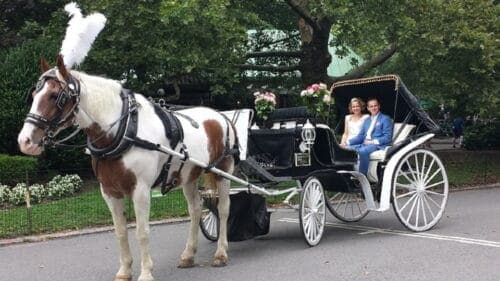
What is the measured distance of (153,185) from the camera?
6770 millimetres

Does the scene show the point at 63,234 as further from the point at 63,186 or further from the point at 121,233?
the point at 121,233

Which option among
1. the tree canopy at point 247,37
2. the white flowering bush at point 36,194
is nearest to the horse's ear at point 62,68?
the tree canopy at point 247,37

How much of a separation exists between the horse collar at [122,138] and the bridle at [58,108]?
472 mm

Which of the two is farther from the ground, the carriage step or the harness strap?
the harness strap

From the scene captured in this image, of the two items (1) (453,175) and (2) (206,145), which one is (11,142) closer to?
(2) (206,145)

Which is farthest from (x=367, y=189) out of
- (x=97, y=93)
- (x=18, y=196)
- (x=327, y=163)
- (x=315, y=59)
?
(x=315, y=59)

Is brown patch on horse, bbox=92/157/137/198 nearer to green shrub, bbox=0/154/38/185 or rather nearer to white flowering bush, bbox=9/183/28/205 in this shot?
white flowering bush, bbox=9/183/28/205

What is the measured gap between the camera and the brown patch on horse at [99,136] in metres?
6.30

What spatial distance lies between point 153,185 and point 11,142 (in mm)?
9351

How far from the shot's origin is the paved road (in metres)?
7.16

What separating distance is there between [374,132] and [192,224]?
3589mm

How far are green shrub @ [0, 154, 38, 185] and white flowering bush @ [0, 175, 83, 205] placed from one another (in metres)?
0.36

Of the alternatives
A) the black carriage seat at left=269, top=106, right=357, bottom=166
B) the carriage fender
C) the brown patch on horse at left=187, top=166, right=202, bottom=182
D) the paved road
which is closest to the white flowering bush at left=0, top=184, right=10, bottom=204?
the paved road

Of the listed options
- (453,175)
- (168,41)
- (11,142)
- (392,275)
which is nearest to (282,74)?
(453,175)
